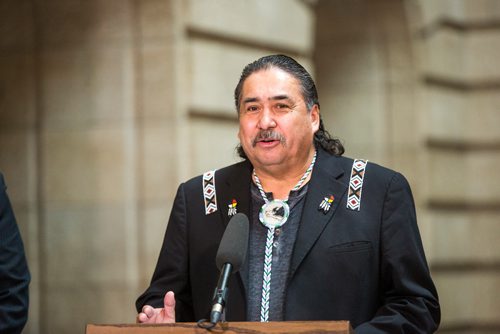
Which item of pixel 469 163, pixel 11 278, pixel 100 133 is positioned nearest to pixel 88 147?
pixel 100 133

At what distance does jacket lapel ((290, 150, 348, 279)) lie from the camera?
416cm

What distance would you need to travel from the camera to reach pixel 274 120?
4.20 metres

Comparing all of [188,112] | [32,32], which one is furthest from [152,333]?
[32,32]

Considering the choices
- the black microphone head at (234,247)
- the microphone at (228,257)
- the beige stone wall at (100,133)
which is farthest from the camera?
the beige stone wall at (100,133)

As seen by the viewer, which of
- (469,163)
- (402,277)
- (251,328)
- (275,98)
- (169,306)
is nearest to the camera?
(251,328)

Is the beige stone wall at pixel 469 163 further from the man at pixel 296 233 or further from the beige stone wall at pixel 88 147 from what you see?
the man at pixel 296 233

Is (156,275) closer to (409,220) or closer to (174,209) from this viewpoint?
(174,209)

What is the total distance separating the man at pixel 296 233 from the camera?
4.11 m

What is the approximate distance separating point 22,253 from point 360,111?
6.32 meters

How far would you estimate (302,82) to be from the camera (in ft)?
14.3

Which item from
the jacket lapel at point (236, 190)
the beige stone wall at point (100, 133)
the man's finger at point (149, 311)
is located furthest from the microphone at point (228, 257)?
the beige stone wall at point (100, 133)

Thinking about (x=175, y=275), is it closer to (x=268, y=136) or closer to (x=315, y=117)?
(x=268, y=136)

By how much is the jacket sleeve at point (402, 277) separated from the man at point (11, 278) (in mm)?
1600

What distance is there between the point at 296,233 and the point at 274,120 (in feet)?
1.49
